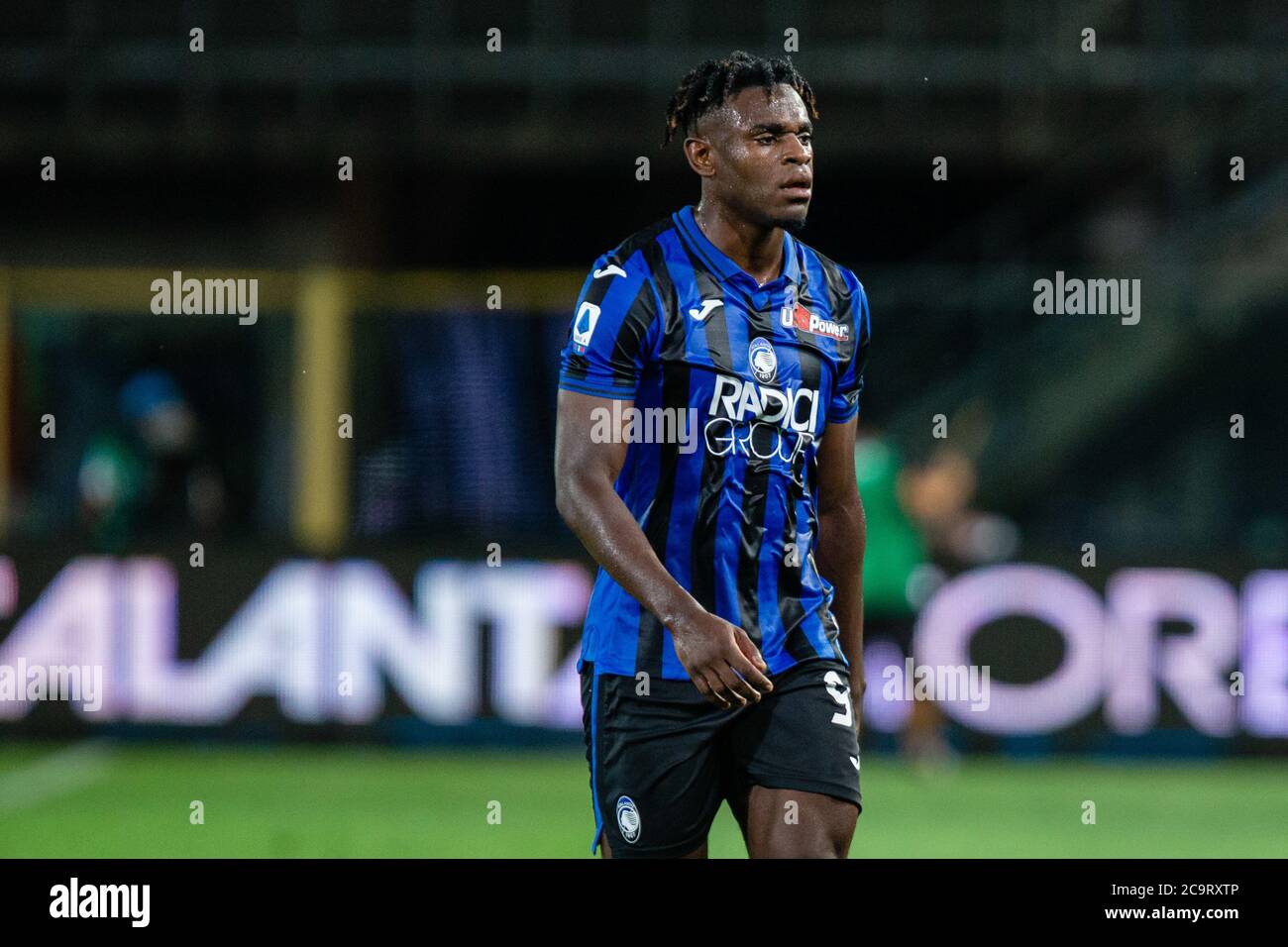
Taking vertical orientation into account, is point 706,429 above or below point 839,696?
above

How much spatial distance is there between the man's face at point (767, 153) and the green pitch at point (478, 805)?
14.8 ft

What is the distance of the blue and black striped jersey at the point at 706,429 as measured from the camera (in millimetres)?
4859

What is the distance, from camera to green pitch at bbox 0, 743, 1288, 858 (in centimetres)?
923

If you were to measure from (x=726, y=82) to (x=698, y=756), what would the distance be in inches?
61.5

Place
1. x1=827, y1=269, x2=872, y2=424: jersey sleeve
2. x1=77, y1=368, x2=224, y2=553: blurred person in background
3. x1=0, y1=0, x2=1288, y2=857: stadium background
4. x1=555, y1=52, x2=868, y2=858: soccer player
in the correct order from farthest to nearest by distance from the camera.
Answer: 1. x1=77, y1=368, x2=224, y2=553: blurred person in background
2. x1=0, y1=0, x2=1288, y2=857: stadium background
3. x1=827, y1=269, x2=872, y2=424: jersey sleeve
4. x1=555, y1=52, x2=868, y2=858: soccer player

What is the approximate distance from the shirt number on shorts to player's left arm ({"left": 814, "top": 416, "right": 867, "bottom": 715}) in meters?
0.19

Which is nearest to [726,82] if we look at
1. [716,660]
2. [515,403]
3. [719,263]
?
[719,263]

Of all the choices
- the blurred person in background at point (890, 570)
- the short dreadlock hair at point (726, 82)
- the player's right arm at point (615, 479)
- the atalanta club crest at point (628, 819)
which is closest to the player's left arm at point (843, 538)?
the player's right arm at point (615, 479)

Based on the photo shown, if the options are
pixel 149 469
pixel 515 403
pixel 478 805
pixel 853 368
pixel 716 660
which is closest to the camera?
pixel 716 660

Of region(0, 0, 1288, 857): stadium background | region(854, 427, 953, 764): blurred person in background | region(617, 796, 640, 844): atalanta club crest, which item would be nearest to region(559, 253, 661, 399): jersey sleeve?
region(617, 796, 640, 844): atalanta club crest

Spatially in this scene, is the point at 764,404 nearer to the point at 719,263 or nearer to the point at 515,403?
the point at 719,263

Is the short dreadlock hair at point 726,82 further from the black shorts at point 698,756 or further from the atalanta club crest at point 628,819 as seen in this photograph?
the atalanta club crest at point 628,819

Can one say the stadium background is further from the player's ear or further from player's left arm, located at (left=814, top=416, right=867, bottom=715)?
the player's ear

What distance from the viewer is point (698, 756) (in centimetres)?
484
